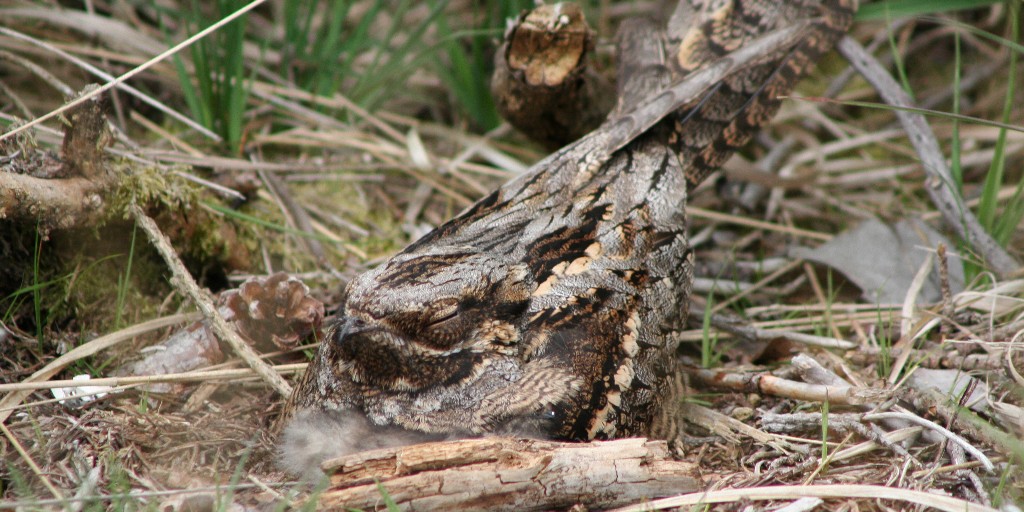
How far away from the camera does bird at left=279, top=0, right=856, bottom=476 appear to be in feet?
7.20

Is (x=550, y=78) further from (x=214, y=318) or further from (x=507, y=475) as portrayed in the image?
(x=507, y=475)

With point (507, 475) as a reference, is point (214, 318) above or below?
above

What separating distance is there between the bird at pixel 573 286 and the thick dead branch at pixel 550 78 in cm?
24

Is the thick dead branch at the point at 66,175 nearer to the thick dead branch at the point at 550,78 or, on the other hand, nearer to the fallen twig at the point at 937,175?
the thick dead branch at the point at 550,78

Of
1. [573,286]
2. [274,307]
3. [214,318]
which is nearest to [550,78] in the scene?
[573,286]

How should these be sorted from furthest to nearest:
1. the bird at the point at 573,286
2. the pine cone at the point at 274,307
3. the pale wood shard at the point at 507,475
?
1. the pine cone at the point at 274,307
2. the bird at the point at 573,286
3. the pale wood shard at the point at 507,475

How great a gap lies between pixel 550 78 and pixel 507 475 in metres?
1.78

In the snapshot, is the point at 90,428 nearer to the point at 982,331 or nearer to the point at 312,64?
the point at 312,64

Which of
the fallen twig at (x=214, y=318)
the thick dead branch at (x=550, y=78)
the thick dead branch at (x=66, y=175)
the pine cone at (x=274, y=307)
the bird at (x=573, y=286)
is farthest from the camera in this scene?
the thick dead branch at (x=550, y=78)

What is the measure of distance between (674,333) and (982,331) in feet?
3.77

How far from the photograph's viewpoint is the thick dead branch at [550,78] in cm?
310

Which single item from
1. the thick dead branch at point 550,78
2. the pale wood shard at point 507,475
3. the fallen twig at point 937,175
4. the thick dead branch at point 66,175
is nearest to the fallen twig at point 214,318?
the thick dead branch at point 66,175

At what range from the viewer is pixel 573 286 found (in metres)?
2.47

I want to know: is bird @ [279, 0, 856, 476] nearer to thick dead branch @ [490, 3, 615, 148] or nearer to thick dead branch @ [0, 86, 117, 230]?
thick dead branch @ [490, 3, 615, 148]
